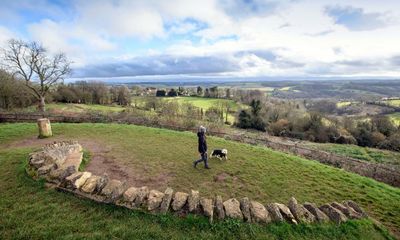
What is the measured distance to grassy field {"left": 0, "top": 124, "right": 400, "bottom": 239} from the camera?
5641mm

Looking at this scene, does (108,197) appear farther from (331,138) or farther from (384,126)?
(384,126)

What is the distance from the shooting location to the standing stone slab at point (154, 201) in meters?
6.32

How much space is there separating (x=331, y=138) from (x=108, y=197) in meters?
39.9

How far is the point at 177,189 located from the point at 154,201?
82.5 inches

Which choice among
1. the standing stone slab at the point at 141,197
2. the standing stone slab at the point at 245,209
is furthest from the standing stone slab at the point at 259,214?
the standing stone slab at the point at 141,197

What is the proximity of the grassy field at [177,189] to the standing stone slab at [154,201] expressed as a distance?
0.32 meters

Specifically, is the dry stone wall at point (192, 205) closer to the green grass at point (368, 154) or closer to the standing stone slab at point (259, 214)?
the standing stone slab at point (259, 214)

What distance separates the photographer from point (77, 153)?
10.8 m

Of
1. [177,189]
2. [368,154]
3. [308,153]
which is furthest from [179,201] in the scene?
[368,154]

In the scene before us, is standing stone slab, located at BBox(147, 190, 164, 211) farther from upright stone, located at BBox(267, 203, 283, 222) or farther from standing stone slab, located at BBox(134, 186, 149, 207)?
upright stone, located at BBox(267, 203, 283, 222)

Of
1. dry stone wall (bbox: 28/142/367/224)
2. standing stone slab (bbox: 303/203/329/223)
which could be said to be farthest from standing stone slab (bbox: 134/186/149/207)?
standing stone slab (bbox: 303/203/329/223)

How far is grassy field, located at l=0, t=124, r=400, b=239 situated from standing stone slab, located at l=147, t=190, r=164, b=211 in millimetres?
315

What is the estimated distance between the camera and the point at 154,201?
6484 mm

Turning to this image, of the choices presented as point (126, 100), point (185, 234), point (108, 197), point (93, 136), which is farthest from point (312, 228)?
point (126, 100)
